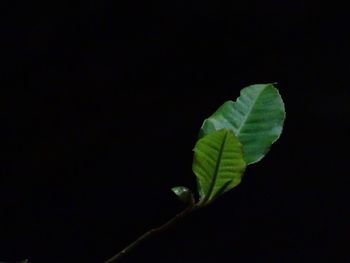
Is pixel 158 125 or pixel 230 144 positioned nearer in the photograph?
pixel 230 144

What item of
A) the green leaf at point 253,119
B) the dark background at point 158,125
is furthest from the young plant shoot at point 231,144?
the dark background at point 158,125

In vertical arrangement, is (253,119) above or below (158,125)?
above

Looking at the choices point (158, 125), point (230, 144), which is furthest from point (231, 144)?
point (158, 125)

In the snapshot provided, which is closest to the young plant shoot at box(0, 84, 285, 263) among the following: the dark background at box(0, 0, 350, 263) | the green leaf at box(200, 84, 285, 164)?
the green leaf at box(200, 84, 285, 164)

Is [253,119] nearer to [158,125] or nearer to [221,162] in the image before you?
[221,162]

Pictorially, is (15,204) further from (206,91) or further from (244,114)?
(244,114)

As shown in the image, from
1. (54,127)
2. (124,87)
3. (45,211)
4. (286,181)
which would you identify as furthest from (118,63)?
(286,181)
